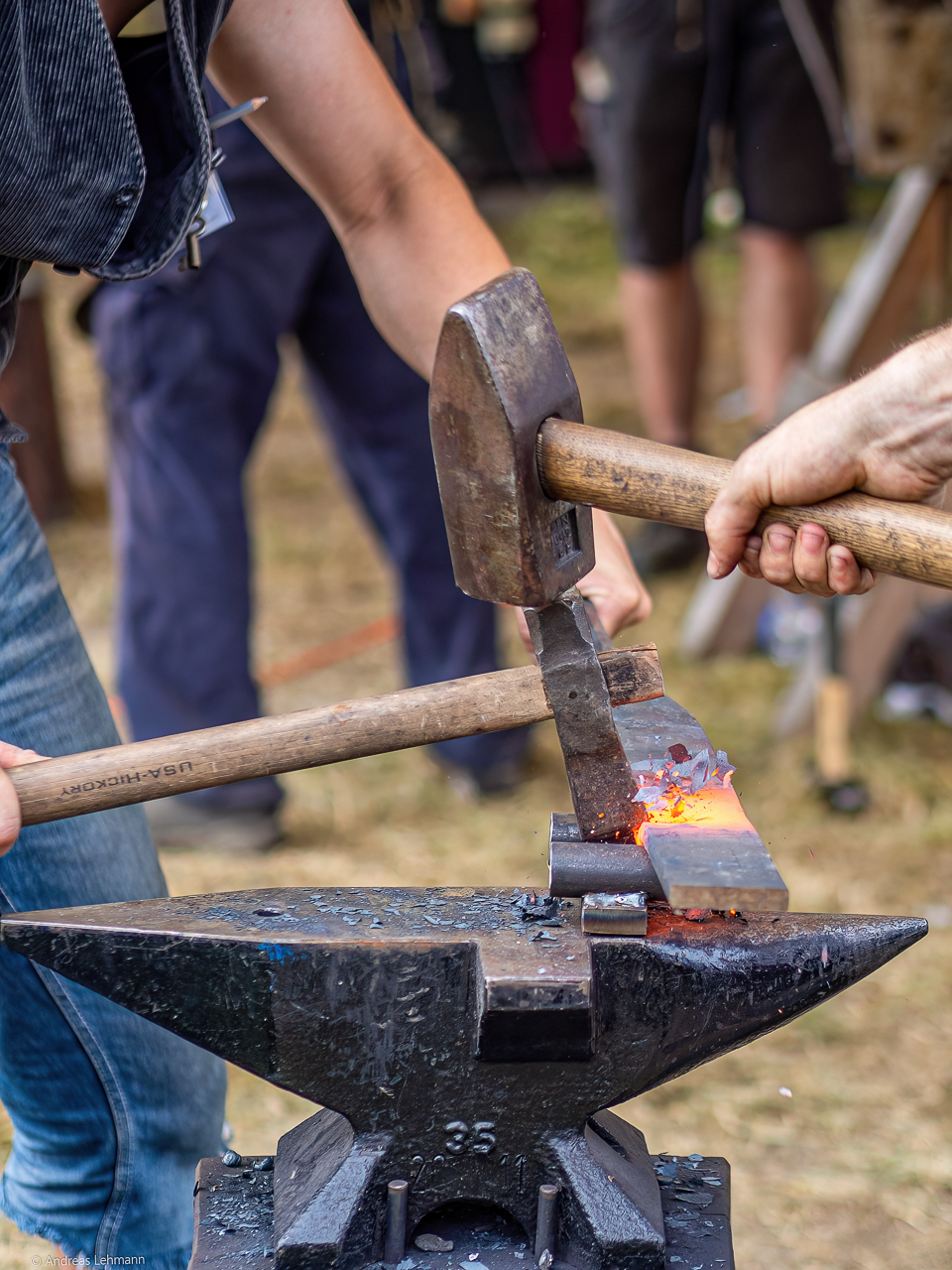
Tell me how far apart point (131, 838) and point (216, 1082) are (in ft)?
1.12

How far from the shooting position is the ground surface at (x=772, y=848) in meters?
2.17

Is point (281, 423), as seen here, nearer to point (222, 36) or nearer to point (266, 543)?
point (266, 543)

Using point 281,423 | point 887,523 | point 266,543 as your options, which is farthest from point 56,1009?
point 281,423

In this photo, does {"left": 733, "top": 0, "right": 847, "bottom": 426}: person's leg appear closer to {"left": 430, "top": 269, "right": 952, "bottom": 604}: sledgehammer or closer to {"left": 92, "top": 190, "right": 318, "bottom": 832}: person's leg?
{"left": 92, "top": 190, "right": 318, "bottom": 832}: person's leg

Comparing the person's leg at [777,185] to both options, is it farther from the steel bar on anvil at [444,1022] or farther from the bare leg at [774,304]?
the steel bar on anvil at [444,1022]

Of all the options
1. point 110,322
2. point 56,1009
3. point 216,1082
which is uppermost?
point 110,322

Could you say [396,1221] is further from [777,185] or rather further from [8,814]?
[777,185]

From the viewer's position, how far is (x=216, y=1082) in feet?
5.35

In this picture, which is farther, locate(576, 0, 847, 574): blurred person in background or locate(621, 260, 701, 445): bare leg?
locate(621, 260, 701, 445): bare leg

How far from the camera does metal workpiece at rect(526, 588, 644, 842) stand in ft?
4.27

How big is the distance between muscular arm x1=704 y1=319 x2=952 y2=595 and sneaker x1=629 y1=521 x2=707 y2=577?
10.5 ft

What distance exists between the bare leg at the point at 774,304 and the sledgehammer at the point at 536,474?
2.88 m

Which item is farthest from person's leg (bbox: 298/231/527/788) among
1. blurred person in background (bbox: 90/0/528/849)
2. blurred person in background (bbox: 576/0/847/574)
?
blurred person in background (bbox: 576/0/847/574)

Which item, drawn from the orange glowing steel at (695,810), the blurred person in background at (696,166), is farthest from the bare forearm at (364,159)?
the blurred person in background at (696,166)
